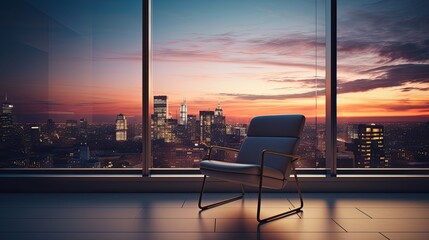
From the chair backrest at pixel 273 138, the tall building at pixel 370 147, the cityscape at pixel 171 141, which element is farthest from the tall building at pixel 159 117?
the tall building at pixel 370 147

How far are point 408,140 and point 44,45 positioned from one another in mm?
4997

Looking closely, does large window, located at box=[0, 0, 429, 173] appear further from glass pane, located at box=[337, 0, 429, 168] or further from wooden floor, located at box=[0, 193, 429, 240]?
wooden floor, located at box=[0, 193, 429, 240]

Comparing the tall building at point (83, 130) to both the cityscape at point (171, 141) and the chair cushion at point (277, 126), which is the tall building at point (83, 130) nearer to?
the cityscape at point (171, 141)

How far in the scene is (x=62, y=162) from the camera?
463 cm

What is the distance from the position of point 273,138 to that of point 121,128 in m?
2.01

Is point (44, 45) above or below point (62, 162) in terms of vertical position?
above

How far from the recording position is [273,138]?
12.5 ft

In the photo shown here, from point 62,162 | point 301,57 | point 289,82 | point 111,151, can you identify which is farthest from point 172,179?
point 301,57

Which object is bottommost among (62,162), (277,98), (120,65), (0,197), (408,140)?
(0,197)

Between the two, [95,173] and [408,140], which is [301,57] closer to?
[408,140]

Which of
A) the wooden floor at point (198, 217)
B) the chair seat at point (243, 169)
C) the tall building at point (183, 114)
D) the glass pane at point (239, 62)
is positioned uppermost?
the glass pane at point (239, 62)

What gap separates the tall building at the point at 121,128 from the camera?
4.53 metres

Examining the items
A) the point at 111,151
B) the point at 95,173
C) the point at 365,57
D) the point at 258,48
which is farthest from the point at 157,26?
the point at 365,57

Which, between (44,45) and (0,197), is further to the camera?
(44,45)
